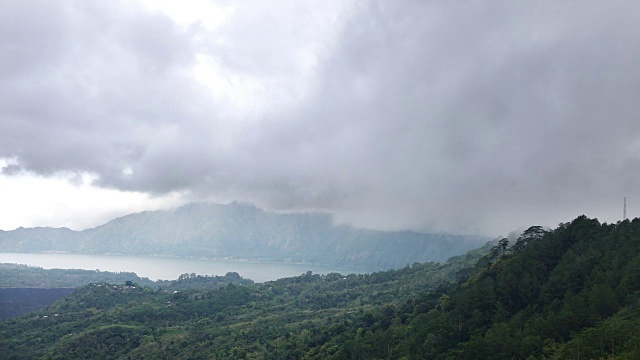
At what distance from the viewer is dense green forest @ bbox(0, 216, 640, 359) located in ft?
171

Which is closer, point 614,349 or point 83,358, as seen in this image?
point 614,349

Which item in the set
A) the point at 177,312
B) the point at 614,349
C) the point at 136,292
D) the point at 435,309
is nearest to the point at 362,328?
the point at 435,309

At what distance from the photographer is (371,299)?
139m

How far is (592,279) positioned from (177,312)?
10856cm

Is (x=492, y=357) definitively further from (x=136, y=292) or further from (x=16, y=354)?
(x=136, y=292)

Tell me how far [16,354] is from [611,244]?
110 m

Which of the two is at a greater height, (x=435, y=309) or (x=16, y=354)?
(x=435, y=309)

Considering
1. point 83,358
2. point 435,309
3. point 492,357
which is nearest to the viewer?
point 492,357

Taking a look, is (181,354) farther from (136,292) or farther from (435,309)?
(136,292)

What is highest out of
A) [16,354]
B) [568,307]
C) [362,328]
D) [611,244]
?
[611,244]

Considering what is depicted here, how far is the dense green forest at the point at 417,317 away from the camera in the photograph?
52156mm

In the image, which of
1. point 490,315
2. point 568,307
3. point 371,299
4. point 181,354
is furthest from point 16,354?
point 568,307

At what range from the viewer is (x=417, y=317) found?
252ft

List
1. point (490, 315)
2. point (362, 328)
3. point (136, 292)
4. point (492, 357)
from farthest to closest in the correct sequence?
point (136, 292) < point (362, 328) < point (490, 315) < point (492, 357)
